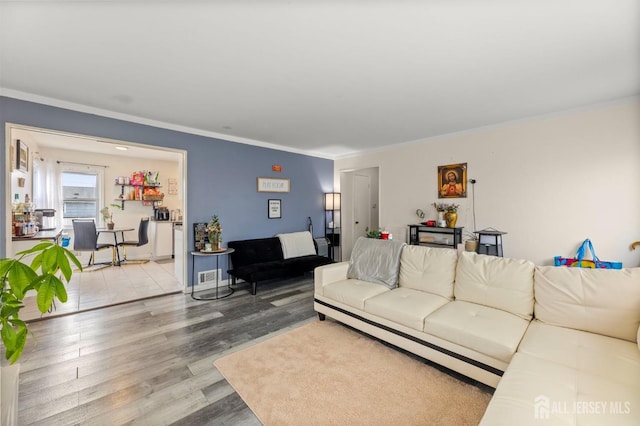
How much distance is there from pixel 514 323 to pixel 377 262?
1396mm

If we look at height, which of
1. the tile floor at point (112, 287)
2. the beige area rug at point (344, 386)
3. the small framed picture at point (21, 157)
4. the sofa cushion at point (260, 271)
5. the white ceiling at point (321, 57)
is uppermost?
the white ceiling at point (321, 57)

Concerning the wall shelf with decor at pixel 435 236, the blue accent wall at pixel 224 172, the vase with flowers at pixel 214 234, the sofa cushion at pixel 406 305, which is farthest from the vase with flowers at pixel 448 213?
the vase with flowers at pixel 214 234

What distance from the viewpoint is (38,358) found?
2.33 metres

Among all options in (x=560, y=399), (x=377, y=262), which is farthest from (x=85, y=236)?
(x=560, y=399)

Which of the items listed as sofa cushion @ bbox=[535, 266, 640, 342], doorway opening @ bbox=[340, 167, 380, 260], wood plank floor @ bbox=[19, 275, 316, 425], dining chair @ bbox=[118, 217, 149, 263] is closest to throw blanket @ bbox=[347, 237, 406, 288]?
wood plank floor @ bbox=[19, 275, 316, 425]

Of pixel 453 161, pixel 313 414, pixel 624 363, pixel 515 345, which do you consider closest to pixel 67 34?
pixel 313 414

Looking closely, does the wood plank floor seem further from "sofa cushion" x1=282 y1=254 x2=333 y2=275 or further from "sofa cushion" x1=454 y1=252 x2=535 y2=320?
"sofa cushion" x1=454 y1=252 x2=535 y2=320

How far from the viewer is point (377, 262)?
3.13m

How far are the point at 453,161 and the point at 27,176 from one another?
276 inches

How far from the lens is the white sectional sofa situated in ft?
4.15

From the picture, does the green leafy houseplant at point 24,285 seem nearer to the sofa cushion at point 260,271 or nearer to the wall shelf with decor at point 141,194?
the sofa cushion at point 260,271

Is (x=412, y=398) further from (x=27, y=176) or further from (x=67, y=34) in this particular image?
(x=27, y=176)

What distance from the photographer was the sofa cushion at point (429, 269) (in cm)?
263

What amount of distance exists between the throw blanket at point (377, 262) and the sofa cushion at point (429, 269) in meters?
0.09
